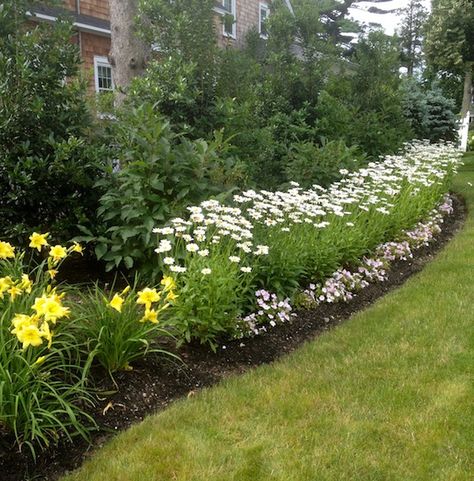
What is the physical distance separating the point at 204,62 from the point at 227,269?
139 inches

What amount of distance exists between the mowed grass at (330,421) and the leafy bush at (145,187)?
1.50 m

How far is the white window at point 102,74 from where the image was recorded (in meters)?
13.5

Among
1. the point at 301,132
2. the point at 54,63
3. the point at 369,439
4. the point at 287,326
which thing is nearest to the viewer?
the point at 369,439

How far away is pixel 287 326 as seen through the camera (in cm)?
427

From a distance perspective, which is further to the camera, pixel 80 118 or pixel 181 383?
pixel 80 118

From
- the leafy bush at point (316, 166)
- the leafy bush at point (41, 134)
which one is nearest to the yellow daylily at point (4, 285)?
the leafy bush at point (41, 134)

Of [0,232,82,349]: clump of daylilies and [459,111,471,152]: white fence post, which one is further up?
[459,111,471,152]: white fence post

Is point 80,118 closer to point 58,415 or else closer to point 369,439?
point 58,415

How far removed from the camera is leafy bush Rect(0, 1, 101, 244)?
467cm

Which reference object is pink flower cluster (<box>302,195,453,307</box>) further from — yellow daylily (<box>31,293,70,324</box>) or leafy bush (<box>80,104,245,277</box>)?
yellow daylily (<box>31,293,70,324</box>)

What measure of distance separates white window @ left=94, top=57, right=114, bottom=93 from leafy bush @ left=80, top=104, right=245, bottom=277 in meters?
9.24

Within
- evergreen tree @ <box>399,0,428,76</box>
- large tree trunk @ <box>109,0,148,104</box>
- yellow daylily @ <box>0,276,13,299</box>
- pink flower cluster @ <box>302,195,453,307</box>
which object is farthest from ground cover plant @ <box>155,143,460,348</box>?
evergreen tree @ <box>399,0,428,76</box>

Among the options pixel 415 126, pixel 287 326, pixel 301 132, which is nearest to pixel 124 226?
pixel 287 326

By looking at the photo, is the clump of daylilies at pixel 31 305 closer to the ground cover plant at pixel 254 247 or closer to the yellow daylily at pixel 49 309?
the yellow daylily at pixel 49 309
